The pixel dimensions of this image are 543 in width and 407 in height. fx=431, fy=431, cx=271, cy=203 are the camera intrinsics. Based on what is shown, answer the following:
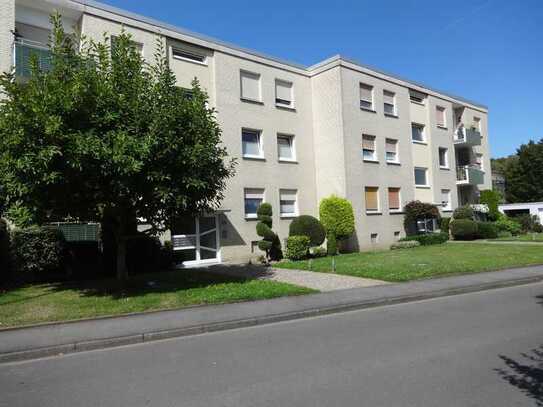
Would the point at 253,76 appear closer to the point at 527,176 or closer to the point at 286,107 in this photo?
the point at 286,107

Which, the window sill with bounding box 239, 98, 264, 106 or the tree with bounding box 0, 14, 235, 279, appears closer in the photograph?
the tree with bounding box 0, 14, 235, 279

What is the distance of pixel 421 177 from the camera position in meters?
27.5

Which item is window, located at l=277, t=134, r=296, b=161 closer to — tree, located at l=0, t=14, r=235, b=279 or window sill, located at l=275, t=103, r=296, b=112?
window sill, located at l=275, t=103, r=296, b=112

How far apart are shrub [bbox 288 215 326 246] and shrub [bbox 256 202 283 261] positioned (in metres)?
0.93

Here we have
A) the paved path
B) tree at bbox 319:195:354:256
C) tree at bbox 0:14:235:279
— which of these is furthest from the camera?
tree at bbox 319:195:354:256

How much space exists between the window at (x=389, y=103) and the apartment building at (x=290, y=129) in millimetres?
100

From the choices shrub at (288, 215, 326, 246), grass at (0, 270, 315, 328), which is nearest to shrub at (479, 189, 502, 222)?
shrub at (288, 215, 326, 246)

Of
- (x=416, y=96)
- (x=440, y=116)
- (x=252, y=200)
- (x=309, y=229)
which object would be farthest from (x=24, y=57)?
(x=440, y=116)

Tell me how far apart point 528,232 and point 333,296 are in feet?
94.8

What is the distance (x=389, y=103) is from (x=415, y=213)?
6.62 metres

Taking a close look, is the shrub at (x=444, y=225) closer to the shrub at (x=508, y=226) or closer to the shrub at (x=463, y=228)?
the shrub at (x=463, y=228)

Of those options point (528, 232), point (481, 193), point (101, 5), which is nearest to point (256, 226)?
point (101, 5)

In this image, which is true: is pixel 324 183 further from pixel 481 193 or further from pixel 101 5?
pixel 481 193

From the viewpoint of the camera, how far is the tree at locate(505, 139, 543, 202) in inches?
2030
